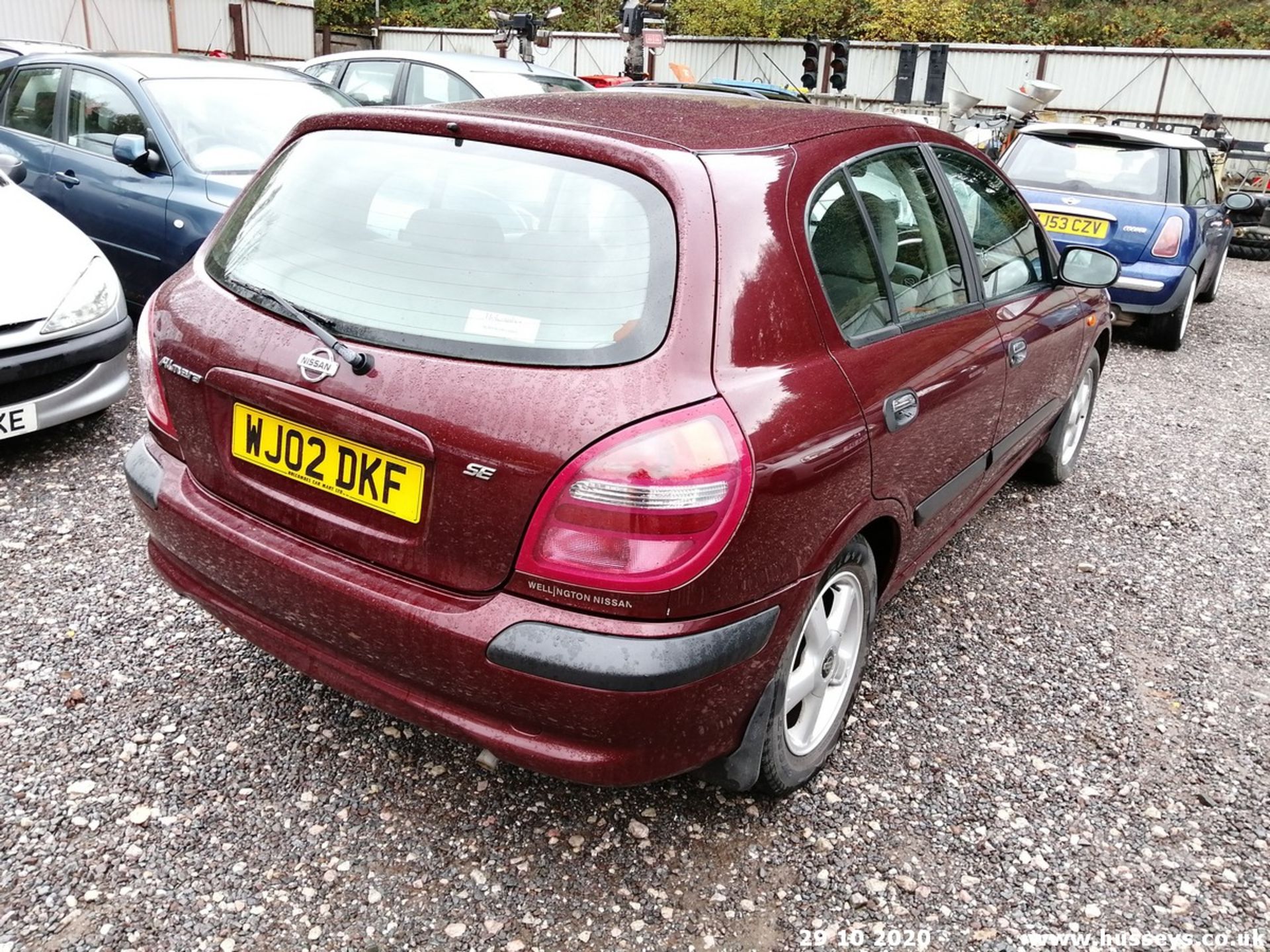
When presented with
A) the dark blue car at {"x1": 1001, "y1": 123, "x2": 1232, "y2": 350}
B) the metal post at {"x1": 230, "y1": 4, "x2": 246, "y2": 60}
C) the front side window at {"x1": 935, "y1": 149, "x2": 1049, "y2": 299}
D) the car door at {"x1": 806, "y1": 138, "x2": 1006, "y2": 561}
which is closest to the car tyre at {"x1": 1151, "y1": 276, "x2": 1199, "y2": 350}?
the dark blue car at {"x1": 1001, "y1": 123, "x2": 1232, "y2": 350}

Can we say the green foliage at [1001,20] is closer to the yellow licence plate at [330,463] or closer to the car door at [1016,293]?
the car door at [1016,293]

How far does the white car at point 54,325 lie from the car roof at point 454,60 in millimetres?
4863

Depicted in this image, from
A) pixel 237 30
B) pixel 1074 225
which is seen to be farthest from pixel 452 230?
pixel 237 30

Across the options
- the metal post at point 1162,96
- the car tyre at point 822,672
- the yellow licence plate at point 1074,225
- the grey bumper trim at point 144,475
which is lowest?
the car tyre at point 822,672

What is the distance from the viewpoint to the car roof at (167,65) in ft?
18.9

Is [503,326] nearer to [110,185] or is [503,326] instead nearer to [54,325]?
[54,325]

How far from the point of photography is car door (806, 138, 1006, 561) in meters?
2.33

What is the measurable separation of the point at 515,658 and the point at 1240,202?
8847 millimetres

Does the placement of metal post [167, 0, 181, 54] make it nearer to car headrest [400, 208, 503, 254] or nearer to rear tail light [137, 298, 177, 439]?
rear tail light [137, 298, 177, 439]

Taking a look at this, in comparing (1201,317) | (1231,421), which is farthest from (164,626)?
(1201,317)

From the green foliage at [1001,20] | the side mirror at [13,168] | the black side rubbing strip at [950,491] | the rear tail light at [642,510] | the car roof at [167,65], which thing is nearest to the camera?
the rear tail light at [642,510]

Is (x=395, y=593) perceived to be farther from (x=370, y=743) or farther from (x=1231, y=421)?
(x=1231, y=421)

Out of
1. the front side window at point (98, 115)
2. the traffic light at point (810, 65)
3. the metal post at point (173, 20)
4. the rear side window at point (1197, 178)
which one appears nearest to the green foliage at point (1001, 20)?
the traffic light at point (810, 65)

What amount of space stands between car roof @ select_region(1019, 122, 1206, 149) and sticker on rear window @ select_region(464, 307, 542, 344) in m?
7.21
